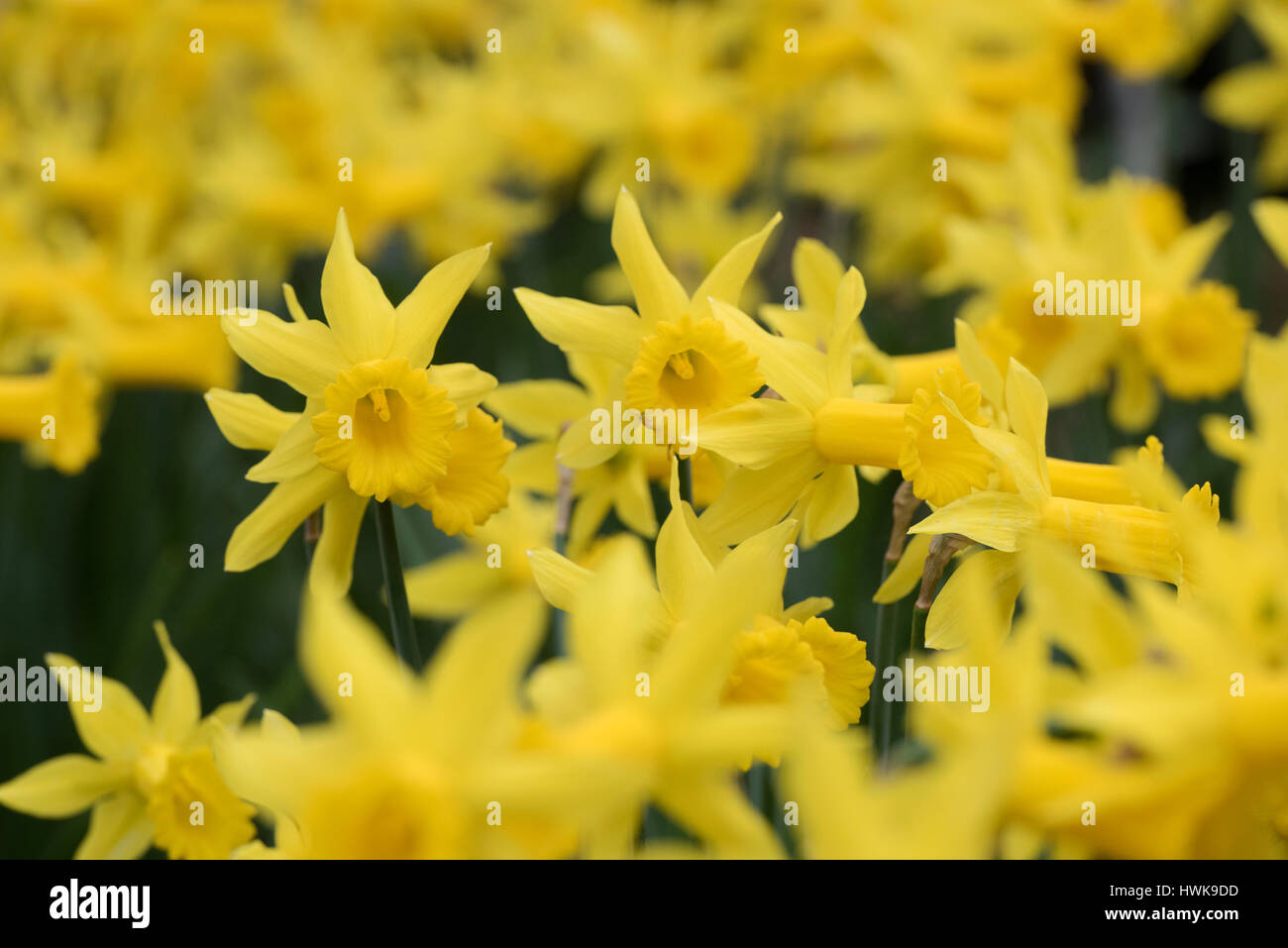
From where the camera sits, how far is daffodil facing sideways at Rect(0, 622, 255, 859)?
115 cm

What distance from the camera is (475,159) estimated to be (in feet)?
10.6

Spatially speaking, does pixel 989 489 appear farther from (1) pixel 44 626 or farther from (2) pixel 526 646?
(1) pixel 44 626

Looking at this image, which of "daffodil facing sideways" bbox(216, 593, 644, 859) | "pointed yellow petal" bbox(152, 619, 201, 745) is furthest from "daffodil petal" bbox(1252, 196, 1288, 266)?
"pointed yellow petal" bbox(152, 619, 201, 745)

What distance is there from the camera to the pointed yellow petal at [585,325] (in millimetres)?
1214

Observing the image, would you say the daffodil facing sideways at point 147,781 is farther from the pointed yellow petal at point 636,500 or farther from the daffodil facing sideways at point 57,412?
the daffodil facing sideways at point 57,412

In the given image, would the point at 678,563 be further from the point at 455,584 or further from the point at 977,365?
the point at 455,584

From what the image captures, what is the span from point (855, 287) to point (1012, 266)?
0.89 m

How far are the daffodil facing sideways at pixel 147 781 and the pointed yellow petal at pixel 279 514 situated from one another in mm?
122

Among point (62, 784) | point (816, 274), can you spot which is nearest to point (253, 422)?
point (62, 784)

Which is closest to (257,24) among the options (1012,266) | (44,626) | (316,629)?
(44,626)

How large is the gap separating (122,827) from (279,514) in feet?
1.23

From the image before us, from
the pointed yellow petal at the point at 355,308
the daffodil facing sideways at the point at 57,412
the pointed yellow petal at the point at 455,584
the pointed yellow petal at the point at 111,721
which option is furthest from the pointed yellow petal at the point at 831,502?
the daffodil facing sideways at the point at 57,412

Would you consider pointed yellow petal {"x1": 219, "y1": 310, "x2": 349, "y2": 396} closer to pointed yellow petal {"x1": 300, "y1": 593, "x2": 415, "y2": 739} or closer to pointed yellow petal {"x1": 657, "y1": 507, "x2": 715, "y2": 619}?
pointed yellow petal {"x1": 657, "y1": 507, "x2": 715, "y2": 619}

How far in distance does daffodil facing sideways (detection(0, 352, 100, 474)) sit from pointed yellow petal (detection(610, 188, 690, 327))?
1013 mm
